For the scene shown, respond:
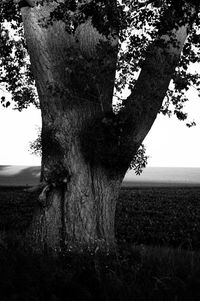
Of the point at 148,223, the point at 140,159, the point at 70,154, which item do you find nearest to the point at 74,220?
the point at 70,154

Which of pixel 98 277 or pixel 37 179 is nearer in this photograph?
pixel 98 277

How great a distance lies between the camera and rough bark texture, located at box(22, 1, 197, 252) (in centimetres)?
816

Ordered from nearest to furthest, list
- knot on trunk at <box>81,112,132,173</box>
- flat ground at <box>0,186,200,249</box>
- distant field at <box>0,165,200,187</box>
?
knot on trunk at <box>81,112,132,173</box>
flat ground at <box>0,186,200,249</box>
distant field at <box>0,165,200,187</box>

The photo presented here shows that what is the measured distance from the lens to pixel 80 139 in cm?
830

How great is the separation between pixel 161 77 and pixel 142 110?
3.00ft

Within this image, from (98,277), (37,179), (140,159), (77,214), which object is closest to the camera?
(98,277)

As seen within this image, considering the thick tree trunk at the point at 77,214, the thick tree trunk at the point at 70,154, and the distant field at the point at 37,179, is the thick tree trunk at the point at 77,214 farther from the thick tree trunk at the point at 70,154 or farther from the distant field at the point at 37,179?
the distant field at the point at 37,179

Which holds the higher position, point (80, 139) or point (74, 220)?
point (80, 139)

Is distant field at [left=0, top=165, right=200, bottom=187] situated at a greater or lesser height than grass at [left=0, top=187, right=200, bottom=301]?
greater

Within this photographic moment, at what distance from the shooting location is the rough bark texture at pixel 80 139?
8156 mm

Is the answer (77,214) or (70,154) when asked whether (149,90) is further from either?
(77,214)

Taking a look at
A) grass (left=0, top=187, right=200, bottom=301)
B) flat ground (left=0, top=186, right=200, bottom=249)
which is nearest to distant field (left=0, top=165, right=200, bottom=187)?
flat ground (left=0, top=186, right=200, bottom=249)

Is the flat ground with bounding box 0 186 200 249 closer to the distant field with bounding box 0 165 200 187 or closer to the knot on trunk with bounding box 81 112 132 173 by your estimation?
the knot on trunk with bounding box 81 112 132 173

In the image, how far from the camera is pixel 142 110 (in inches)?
320
